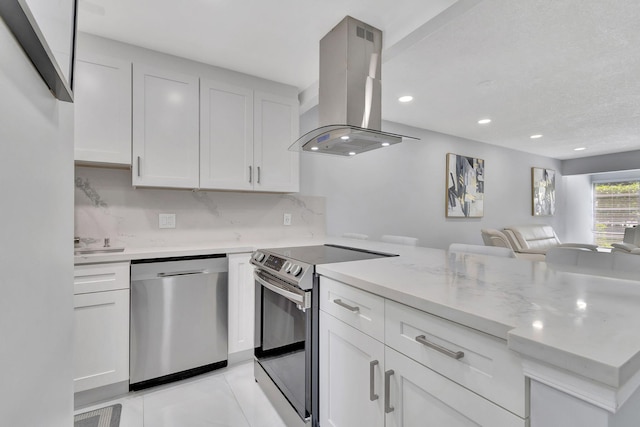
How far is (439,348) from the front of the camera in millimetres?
871

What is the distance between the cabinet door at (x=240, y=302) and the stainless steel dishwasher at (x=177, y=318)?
5cm

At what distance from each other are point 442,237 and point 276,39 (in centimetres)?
367

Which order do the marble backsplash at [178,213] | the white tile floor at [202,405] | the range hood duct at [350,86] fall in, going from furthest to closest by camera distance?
the marble backsplash at [178,213] < the range hood duct at [350,86] < the white tile floor at [202,405]

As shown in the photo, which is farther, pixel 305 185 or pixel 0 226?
Result: pixel 305 185

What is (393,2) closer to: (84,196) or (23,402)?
(23,402)

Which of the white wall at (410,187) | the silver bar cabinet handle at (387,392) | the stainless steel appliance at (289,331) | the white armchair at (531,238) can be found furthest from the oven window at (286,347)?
the white armchair at (531,238)

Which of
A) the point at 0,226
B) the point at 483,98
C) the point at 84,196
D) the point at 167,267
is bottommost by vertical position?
the point at 167,267

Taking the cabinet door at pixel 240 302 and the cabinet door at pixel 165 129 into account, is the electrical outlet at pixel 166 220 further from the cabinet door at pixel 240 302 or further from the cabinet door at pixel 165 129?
the cabinet door at pixel 240 302

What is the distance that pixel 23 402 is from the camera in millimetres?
474

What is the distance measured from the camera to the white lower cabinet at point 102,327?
1.85 m

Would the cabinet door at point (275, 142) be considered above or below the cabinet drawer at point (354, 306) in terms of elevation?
above

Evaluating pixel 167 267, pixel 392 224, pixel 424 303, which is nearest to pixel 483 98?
pixel 392 224

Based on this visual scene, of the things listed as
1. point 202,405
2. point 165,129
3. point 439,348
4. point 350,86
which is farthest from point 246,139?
point 439,348

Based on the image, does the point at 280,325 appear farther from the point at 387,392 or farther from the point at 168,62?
the point at 168,62
